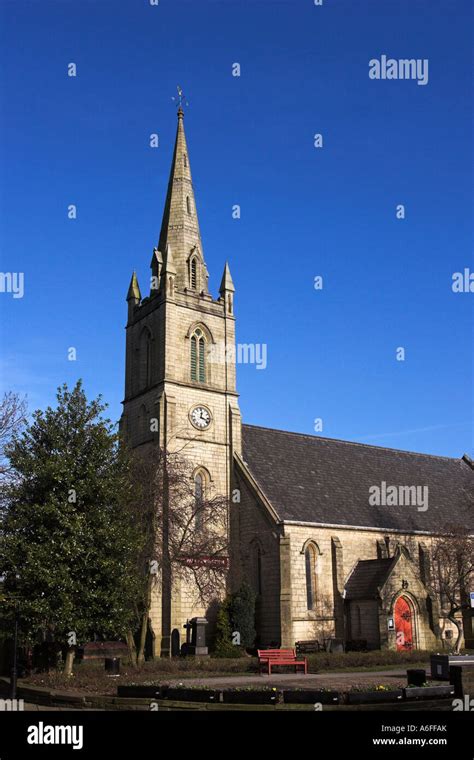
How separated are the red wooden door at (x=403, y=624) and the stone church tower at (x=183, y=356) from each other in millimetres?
11064

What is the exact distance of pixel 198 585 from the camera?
36500 mm

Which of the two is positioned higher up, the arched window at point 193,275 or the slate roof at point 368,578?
the arched window at point 193,275

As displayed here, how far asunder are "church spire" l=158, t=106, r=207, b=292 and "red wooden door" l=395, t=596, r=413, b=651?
2187 cm

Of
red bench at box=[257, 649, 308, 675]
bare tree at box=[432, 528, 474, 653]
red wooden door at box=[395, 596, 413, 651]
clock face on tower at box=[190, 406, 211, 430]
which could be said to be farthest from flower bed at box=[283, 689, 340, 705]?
bare tree at box=[432, 528, 474, 653]

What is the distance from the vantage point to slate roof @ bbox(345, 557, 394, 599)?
39125 millimetres

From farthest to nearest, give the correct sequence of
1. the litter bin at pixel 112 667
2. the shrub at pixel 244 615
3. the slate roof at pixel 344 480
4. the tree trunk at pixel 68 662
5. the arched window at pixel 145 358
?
the arched window at pixel 145 358 < the slate roof at pixel 344 480 < the shrub at pixel 244 615 < the tree trunk at pixel 68 662 < the litter bin at pixel 112 667

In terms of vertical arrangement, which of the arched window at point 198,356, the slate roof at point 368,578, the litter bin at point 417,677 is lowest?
the litter bin at point 417,677

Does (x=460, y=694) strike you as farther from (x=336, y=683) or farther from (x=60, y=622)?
(x=60, y=622)

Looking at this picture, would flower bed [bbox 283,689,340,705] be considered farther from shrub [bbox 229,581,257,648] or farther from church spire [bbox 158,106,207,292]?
church spire [bbox 158,106,207,292]

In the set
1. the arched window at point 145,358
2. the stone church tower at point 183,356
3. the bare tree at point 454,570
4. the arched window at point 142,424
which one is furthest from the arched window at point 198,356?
the bare tree at point 454,570

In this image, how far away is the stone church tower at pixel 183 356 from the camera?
4178cm

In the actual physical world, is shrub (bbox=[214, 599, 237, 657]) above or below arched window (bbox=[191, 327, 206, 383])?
below

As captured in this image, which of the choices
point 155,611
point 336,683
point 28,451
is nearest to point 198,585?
point 155,611

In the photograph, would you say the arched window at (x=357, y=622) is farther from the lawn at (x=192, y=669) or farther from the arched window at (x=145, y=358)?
the arched window at (x=145, y=358)
